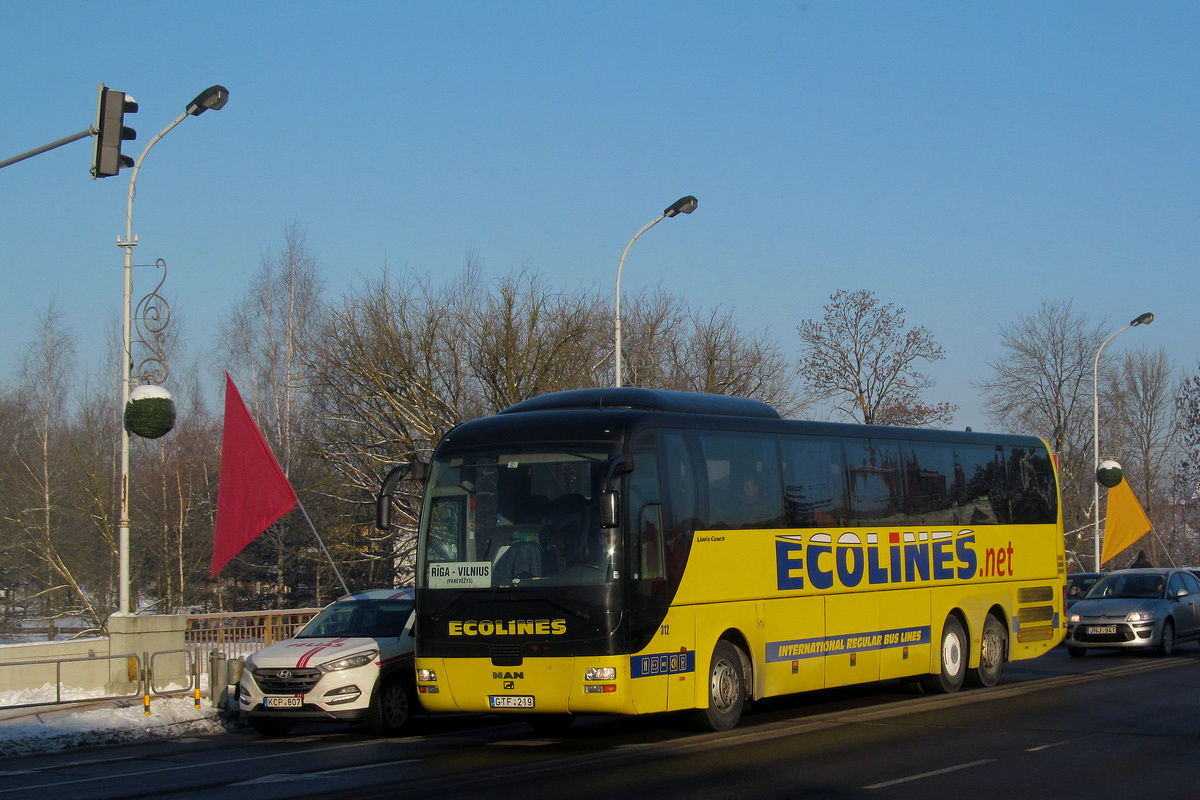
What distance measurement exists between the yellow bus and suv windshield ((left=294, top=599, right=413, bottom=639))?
237cm

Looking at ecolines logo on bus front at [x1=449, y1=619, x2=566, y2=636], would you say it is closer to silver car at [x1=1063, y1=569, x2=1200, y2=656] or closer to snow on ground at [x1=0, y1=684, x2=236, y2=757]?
snow on ground at [x1=0, y1=684, x2=236, y2=757]

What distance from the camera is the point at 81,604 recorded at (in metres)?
41.9

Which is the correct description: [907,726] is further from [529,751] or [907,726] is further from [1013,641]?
[1013,641]

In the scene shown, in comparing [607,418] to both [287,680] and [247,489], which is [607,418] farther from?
[247,489]

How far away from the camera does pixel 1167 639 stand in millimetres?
22594

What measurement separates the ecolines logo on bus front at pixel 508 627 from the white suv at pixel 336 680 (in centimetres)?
226

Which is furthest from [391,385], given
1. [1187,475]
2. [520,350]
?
[1187,475]

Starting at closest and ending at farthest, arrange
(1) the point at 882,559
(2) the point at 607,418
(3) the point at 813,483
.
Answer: (2) the point at 607,418 < (3) the point at 813,483 < (1) the point at 882,559

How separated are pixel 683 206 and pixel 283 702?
14777mm

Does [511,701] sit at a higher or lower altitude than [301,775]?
higher

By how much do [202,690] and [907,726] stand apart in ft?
32.8

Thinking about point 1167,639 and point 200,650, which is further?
point 1167,639

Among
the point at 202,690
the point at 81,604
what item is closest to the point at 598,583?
the point at 202,690

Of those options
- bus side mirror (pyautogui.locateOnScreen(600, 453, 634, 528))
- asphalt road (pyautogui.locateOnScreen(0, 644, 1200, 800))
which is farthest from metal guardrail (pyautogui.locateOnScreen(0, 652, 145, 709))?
bus side mirror (pyautogui.locateOnScreen(600, 453, 634, 528))
